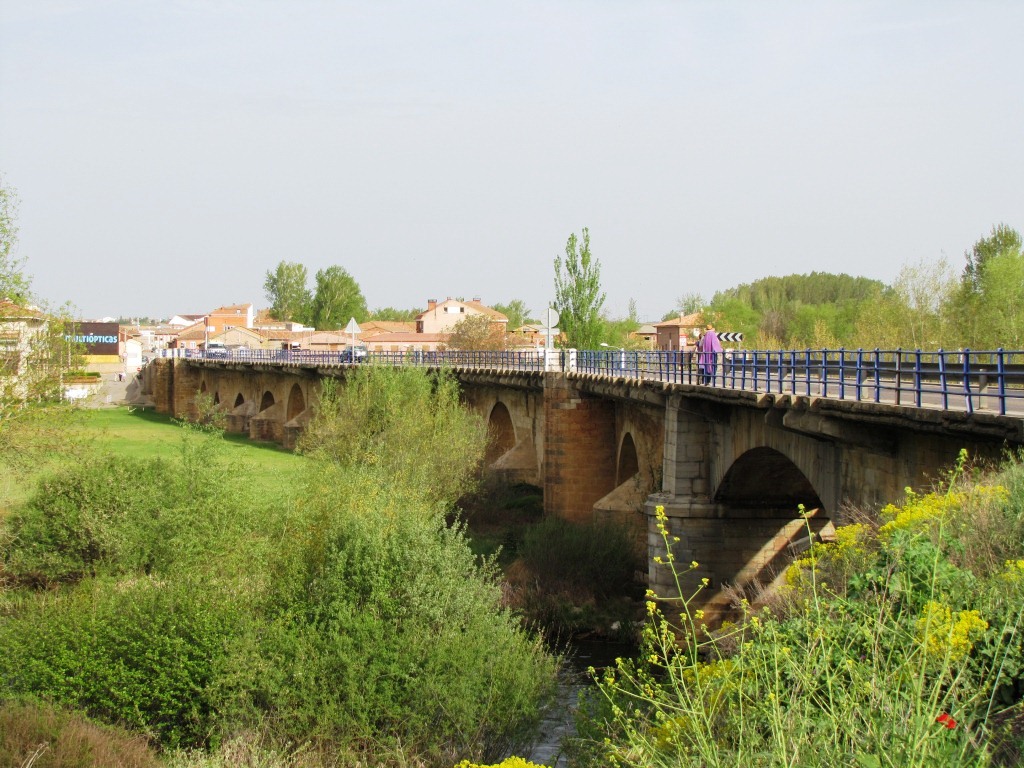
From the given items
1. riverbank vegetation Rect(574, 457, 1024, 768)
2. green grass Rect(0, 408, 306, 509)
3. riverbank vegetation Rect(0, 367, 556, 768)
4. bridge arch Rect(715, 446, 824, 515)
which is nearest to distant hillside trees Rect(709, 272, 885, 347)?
green grass Rect(0, 408, 306, 509)

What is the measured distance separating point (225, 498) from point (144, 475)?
10.9ft

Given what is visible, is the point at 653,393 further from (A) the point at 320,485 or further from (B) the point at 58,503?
(B) the point at 58,503

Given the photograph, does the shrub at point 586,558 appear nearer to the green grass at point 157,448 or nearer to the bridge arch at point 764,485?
the bridge arch at point 764,485

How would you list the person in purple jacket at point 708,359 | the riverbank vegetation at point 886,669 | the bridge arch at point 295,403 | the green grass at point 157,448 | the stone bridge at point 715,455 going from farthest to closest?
the bridge arch at point 295,403 → the green grass at point 157,448 → the person in purple jacket at point 708,359 → the stone bridge at point 715,455 → the riverbank vegetation at point 886,669

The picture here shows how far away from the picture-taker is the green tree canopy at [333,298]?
130 meters

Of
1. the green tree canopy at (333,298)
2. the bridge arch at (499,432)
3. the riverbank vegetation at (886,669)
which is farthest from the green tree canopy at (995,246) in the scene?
the green tree canopy at (333,298)

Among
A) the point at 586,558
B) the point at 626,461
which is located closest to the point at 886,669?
the point at 586,558

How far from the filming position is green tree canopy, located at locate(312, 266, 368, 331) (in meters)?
130

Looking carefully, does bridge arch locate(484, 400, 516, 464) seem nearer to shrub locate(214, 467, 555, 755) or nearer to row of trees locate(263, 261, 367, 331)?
shrub locate(214, 467, 555, 755)

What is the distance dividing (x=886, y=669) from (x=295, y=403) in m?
61.2

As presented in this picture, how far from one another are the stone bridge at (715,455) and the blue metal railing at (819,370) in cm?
41

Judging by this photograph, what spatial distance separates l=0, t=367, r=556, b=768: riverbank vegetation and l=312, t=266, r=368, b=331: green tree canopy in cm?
10843

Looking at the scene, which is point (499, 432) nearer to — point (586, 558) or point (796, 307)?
Result: point (586, 558)

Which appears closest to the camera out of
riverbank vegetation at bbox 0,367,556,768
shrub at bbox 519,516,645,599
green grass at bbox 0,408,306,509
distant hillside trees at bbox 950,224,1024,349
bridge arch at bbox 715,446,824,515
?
riverbank vegetation at bbox 0,367,556,768
